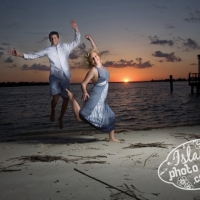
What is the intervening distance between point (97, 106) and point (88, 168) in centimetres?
170

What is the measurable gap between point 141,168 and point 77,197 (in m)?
1.23

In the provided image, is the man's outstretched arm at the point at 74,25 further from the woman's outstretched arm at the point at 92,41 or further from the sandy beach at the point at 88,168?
the sandy beach at the point at 88,168

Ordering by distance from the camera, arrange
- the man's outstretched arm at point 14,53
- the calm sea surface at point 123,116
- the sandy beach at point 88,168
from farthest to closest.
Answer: the calm sea surface at point 123,116 → the man's outstretched arm at point 14,53 → the sandy beach at point 88,168

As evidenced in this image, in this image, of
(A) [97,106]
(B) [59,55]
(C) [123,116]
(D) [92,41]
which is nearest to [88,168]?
(A) [97,106]

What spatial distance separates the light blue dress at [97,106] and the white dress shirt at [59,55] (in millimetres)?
919

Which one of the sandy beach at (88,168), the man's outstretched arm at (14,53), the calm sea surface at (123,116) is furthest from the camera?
the calm sea surface at (123,116)

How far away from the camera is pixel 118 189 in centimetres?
312

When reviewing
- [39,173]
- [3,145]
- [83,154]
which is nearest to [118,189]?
[39,173]

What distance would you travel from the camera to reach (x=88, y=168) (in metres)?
3.94

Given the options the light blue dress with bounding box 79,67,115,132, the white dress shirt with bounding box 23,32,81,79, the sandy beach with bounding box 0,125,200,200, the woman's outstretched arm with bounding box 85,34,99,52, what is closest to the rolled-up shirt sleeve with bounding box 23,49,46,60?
the white dress shirt with bounding box 23,32,81,79

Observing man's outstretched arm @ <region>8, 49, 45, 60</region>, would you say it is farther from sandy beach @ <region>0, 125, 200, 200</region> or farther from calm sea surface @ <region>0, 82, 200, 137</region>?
calm sea surface @ <region>0, 82, 200, 137</region>

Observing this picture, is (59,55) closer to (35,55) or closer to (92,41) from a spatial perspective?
(35,55)

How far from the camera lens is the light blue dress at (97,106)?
5.26 m

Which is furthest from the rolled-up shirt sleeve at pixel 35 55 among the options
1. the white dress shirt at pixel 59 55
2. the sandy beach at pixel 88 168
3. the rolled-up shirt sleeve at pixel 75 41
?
the sandy beach at pixel 88 168
